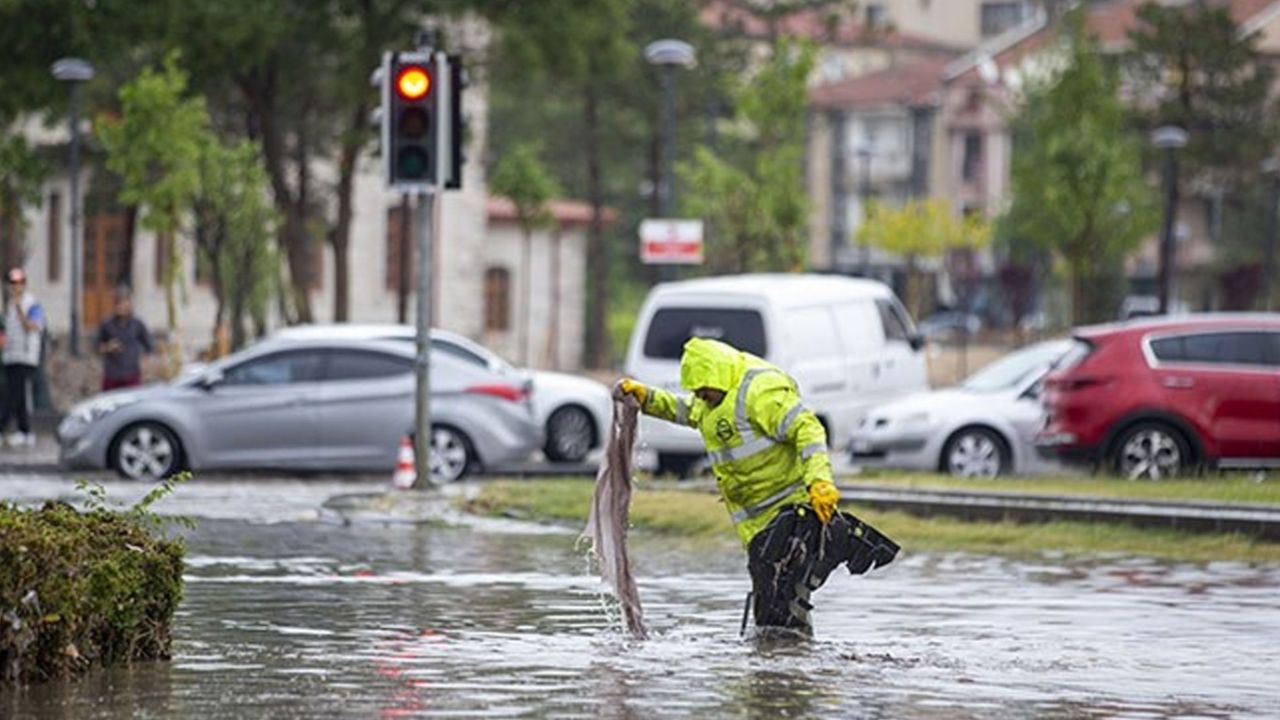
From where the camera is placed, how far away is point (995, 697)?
Result: 12031mm

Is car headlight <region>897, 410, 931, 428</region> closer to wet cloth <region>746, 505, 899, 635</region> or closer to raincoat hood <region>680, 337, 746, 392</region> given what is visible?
wet cloth <region>746, 505, 899, 635</region>

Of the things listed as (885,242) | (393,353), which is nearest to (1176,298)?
(885,242)

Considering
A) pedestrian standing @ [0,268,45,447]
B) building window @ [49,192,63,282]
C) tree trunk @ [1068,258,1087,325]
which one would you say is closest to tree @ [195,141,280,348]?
pedestrian standing @ [0,268,45,447]

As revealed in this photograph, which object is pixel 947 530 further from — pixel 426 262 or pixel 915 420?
pixel 915 420

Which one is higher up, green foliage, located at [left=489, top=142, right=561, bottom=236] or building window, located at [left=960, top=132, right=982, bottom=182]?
building window, located at [left=960, top=132, right=982, bottom=182]

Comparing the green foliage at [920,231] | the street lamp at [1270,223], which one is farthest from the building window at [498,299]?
the street lamp at [1270,223]

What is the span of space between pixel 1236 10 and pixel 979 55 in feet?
39.7

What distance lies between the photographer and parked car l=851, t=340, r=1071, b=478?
94.9ft

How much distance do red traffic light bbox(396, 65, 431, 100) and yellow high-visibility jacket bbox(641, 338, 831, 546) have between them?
10194mm

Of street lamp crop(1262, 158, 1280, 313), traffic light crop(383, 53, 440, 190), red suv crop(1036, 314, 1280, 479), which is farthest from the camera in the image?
street lamp crop(1262, 158, 1280, 313)

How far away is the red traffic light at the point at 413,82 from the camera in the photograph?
945 inches

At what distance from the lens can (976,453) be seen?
29.0 meters

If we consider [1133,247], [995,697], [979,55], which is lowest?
[995,697]

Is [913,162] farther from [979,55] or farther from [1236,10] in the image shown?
[1236,10]
